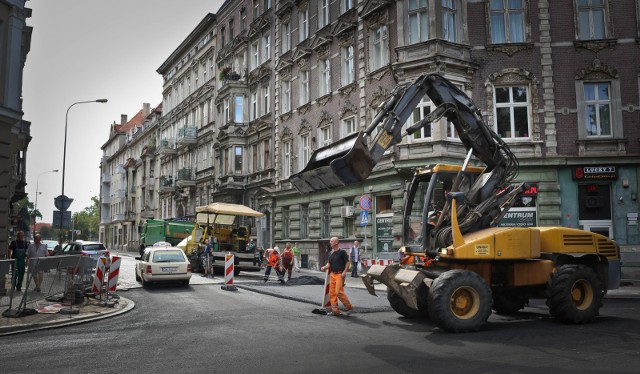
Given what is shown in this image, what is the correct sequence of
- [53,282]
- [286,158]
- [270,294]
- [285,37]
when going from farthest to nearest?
[285,37] → [286,158] → [270,294] → [53,282]

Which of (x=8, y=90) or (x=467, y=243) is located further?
(x=8, y=90)

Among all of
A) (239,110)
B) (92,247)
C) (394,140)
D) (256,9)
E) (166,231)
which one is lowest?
(92,247)

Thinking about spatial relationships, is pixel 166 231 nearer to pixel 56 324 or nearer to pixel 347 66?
pixel 347 66

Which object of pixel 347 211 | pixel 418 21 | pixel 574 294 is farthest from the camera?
pixel 347 211

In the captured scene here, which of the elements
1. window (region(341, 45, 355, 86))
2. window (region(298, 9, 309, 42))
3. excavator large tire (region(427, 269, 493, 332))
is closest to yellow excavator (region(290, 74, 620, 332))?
excavator large tire (region(427, 269, 493, 332))

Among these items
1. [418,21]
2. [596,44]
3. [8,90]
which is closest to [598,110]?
[596,44]

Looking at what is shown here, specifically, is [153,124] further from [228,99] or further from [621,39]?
[621,39]

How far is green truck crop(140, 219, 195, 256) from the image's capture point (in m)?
39.3

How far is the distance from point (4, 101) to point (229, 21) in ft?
96.2

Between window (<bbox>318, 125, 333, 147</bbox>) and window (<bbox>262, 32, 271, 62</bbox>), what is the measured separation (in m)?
9.38

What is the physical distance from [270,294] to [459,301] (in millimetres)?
8159

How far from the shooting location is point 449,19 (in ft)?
76.5

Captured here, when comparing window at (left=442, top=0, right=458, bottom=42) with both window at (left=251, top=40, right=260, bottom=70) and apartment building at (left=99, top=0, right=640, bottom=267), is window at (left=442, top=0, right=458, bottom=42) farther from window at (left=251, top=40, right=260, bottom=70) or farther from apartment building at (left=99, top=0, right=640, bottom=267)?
window at (left=251, top=40, right=260, bottom=70)

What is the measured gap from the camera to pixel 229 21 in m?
43.7
